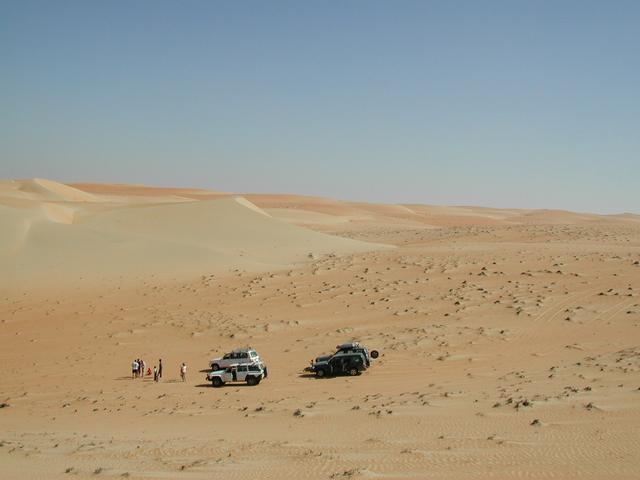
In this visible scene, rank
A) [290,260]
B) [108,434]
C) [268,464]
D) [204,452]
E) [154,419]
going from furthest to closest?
[290,260]
[154,419]
[108,434]
[204,452]
[268,464]

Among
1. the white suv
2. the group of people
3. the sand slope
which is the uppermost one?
the sand slope

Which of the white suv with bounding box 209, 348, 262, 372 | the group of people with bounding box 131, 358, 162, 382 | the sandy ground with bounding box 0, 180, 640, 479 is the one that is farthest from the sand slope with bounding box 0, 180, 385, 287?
the white suv with bounding box 209, 348, 262, 372

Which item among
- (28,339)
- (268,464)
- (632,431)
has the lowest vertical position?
(28,339)

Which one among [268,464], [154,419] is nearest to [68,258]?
[154,419]

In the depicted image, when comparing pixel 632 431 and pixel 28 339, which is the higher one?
pixel 632 431

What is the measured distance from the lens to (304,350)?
74.8ft

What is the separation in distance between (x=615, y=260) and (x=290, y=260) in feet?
57.8

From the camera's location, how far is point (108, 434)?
47.0 ft

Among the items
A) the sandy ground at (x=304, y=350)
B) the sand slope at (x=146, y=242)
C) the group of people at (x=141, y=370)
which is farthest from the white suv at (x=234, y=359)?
the sand slope at (x=146, y=242)

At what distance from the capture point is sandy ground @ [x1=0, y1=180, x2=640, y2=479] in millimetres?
11719

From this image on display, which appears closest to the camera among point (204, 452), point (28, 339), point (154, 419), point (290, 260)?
point (204, 452)

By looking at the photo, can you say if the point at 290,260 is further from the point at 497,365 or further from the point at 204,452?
the point at 204,452

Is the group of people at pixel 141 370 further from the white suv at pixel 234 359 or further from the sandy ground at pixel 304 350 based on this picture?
the white suv at pixel 234 359

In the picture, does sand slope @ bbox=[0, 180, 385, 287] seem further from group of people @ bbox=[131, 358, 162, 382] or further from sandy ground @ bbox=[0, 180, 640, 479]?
group of people @ bbox=[131, 358, 162, 382]
